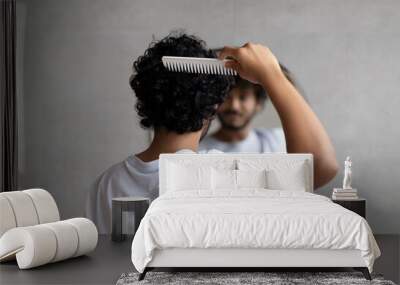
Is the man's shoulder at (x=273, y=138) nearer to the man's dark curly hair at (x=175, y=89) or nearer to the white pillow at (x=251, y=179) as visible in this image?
the man's dark curly hair at (x=175, y=89)

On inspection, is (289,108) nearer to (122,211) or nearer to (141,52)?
(141,52)

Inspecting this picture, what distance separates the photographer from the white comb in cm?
722

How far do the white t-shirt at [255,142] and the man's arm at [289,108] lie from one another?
3.4 inches

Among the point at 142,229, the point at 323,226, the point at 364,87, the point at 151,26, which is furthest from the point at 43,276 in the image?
the point at 364,87

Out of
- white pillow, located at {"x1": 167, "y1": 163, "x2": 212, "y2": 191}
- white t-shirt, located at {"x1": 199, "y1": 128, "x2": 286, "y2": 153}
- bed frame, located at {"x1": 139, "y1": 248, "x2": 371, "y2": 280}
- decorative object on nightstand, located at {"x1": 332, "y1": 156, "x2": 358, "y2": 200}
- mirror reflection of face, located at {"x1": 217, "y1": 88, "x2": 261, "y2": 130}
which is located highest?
mirror reflection of face, located at {"x1": 217, "y1": 88, "x2": 261, "y2": 130}

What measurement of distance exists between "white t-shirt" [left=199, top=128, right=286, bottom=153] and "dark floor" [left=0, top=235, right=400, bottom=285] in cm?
153

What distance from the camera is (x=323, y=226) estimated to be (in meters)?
4.88

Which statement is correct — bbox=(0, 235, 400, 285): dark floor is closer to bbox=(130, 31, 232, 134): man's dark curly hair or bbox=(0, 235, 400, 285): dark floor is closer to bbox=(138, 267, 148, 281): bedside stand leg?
bbox=(138, 267, 148, 281): bedside stand leg

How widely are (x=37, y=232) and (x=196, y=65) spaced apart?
2.76 meters

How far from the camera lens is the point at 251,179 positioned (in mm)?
6547

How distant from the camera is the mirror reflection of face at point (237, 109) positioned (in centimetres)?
727

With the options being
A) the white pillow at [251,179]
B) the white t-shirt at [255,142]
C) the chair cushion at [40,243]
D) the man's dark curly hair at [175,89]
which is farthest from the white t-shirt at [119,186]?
the chair cushion at [40,243]

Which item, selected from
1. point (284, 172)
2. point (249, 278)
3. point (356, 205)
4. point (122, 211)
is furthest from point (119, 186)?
point (249, 278)

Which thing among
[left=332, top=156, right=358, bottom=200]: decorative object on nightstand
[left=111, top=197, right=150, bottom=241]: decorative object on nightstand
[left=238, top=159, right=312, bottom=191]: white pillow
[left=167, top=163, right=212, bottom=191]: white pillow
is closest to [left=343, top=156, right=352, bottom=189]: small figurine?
[left=332, top=156, right=358, bottom=200]: decorative object on nightstand
